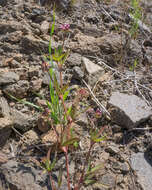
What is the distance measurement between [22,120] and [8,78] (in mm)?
590

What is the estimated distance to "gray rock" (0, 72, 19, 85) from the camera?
2539mm

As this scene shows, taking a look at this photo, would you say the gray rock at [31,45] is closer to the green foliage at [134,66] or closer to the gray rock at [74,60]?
the gray rock at [74,60]

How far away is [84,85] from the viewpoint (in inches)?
112

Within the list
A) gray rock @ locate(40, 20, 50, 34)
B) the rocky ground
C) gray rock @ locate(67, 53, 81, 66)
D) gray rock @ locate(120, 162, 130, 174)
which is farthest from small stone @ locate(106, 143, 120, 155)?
gray rock @ locate(40, 20, 50, 34)

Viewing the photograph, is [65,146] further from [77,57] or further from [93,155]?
[77,57]

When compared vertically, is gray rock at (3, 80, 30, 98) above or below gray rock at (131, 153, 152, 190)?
above

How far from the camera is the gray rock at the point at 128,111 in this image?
93.2 inches

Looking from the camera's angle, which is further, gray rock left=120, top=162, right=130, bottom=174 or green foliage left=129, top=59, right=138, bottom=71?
green foliage left=129, top=59, right=138, bottom=71

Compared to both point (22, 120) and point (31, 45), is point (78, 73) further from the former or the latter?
point (22, 120)

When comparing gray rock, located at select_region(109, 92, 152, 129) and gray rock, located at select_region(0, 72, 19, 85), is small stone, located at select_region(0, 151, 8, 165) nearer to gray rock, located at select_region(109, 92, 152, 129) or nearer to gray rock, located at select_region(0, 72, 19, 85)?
gray rock, located at select_region(0, 72, 19, 85)

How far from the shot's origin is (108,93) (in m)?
2.82

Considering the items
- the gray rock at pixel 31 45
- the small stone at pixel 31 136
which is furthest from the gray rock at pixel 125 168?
the gray rock at pixel 31 45

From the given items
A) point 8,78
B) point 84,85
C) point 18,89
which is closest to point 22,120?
point 18,89

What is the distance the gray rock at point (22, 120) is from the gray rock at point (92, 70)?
0.94 m
